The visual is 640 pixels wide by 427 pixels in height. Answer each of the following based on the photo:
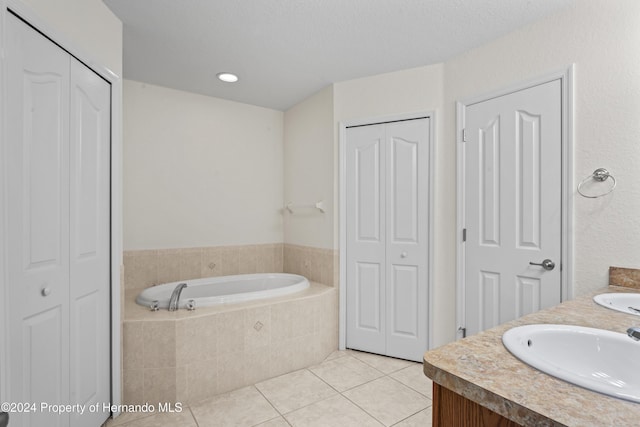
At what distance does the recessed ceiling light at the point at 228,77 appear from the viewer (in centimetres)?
275

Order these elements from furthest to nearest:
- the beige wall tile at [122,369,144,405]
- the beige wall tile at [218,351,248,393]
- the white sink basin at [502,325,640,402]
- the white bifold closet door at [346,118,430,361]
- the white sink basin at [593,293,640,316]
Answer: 1. the white bifold closet door at [346,118,430,361]
2. the beige wall tile at [218,351,248,393]
3. the beige wall tile at [122,369,144,405]
4. the white sink basin at [593,293,640,316]
5. the white sink basin at [502,325,640,402]

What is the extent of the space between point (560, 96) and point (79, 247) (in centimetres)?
275

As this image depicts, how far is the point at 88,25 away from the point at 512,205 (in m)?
2.65

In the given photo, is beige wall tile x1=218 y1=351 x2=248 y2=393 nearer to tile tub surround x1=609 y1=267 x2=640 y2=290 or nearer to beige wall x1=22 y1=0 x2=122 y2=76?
beige wall x1=22 y1=0 x2=122 y2=76

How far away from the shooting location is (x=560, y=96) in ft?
6.21

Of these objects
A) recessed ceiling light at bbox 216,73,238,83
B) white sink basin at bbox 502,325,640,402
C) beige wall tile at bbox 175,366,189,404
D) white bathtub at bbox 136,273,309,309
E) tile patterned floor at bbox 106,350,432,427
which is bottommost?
tile patterned floor at bbox 106,350,432,427

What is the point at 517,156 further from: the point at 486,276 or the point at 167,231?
the point at 167,231

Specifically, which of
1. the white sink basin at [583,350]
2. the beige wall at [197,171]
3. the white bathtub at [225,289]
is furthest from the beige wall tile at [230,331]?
the white sink basin at [583,350]

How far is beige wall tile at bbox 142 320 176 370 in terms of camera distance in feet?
6.64

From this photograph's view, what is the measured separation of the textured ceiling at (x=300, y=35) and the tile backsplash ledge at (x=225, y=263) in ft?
5.11

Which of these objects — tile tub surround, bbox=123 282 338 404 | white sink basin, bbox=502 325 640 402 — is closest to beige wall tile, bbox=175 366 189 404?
tile tub surround, bbox=123 282 338 404

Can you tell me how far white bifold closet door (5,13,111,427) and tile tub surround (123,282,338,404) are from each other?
0.20 m

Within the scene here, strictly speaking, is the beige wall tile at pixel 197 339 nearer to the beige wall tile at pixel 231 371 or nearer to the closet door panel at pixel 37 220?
the beige wall tile at pixel 231 371

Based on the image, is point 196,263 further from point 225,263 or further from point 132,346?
point 132,346
